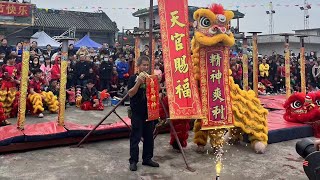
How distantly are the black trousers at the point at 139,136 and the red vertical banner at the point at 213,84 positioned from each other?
892mm

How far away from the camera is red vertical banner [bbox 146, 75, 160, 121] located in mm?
4457

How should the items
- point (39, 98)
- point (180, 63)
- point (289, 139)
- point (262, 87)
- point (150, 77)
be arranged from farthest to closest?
point (262, 87), point (39, 98), point (289, 139), point (180, 63), point (150, 77)

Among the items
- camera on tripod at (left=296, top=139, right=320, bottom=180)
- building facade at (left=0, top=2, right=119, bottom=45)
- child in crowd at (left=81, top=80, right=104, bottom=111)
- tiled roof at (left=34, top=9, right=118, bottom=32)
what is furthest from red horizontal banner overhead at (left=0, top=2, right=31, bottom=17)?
camera on tripod at (left=296, top=139, right=320, bottom=180)

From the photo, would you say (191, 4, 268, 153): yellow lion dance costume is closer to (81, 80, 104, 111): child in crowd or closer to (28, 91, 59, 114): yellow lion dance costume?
(28, 91, 59, 114): yellow lion dance costume

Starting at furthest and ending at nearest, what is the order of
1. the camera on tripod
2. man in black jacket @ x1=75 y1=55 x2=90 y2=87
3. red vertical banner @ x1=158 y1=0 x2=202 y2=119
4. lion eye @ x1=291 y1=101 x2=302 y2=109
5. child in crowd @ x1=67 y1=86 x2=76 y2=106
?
1. man in black jacket @ x1=75 y1=55 x2=90 y2=87
2. child in crowd @ x1=67 y1=86 x2=76 y2=106
3. lion eye @ x1=291 y1=101 x2=302 y2=109
4. red vertical banner @ x1=158 y1=0 x2=202 y2=119
5. the camera on tripod

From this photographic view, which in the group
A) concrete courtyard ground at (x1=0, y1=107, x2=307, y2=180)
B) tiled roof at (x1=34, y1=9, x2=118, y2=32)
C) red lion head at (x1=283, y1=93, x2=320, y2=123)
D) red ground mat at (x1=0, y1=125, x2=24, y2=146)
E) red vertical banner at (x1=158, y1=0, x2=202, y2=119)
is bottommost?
concrete courtyard ground at (x1=0, y1=107, x2=307, y2=180)

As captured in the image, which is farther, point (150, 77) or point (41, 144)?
point (41, 144)

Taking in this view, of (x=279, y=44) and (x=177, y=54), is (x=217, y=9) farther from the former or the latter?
(x=279, y=44)

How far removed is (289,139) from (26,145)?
14.6 ft

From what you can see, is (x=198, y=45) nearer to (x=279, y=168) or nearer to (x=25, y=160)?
(x=279, y=168)

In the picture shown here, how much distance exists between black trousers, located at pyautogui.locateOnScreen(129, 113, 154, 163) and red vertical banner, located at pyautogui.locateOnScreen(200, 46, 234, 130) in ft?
2.92

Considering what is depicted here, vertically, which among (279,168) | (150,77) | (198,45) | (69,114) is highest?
(198,45)

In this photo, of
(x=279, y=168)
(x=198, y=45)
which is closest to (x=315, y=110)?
(x=279, y=168)

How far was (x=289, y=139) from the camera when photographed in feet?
20.4
